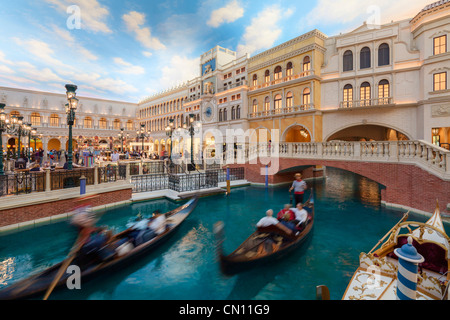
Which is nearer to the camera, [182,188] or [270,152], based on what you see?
[182,188]

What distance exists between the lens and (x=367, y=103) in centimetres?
1645

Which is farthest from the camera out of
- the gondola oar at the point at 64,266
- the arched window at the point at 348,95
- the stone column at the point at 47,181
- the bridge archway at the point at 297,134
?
the bridge archway at the point at 297,134

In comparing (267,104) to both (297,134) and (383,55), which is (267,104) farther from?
(383,55)

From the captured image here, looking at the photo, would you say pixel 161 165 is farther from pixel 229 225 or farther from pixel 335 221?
pixel 335 221

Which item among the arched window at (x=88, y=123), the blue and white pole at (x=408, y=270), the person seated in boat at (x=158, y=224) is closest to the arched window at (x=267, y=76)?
the person seated in boat at (x=158, y=224)

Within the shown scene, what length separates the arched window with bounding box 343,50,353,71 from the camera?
684 inches

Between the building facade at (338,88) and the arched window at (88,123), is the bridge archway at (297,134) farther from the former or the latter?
the arched window at (88,123)

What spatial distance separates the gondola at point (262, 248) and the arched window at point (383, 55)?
56.1ft

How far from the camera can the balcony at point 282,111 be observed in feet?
62.4

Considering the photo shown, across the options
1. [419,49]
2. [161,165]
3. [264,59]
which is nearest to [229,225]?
[161,165]

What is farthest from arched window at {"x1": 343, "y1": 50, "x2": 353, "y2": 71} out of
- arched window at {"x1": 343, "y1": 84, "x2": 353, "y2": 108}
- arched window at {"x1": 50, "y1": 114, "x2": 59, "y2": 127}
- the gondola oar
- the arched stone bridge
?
arched window at {"x1": 50, "y1": 114, "x2": 59, "y2": 127}

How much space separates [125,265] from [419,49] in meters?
22.0

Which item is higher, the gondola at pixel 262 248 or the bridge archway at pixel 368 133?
the bridge archway at pixel 368 133
